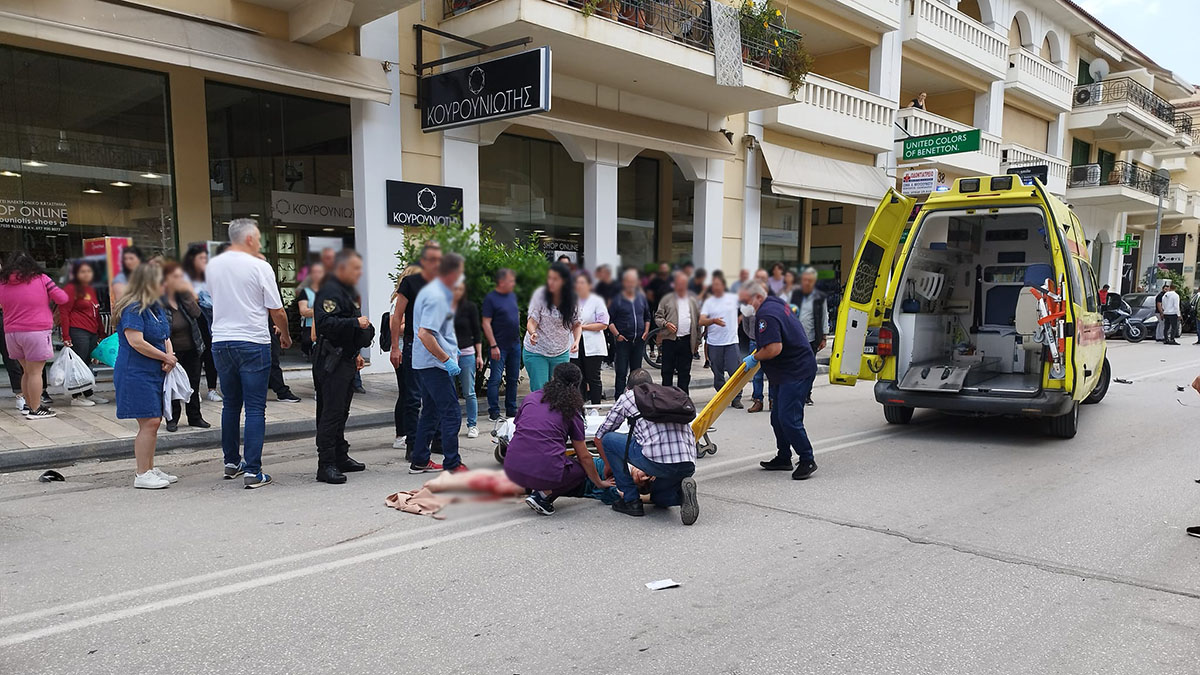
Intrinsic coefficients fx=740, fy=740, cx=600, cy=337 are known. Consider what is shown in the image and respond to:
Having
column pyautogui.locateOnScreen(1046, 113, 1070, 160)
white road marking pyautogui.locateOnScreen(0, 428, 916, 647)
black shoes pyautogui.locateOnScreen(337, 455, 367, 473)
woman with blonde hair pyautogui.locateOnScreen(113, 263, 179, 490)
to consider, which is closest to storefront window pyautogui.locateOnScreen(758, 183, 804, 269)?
white road marking pyautogui.locateOnScreen(0, 428, 916, 647)

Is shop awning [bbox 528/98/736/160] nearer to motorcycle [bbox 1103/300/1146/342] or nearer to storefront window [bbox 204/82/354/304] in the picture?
storefront window [bbox 204/82/354/304]

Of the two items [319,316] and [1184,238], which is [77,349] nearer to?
[319,316]

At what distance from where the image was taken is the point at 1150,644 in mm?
3459

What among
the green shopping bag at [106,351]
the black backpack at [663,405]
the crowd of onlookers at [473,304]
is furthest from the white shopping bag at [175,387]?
the black backpack at [663,405]

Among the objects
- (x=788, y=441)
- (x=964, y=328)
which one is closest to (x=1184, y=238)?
(x=964, y=328)

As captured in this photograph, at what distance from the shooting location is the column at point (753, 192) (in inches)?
65.5

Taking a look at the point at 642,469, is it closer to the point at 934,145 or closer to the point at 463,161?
the point at 463,161

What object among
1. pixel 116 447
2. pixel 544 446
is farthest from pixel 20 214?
pixel 544 446

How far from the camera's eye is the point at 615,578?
4199 mm

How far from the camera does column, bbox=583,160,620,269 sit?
1.35 m

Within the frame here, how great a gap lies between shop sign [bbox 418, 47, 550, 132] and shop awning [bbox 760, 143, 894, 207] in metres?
1.44

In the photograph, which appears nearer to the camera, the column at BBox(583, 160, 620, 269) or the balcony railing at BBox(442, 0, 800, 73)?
the column at BBox(583, 160, 620, 269)

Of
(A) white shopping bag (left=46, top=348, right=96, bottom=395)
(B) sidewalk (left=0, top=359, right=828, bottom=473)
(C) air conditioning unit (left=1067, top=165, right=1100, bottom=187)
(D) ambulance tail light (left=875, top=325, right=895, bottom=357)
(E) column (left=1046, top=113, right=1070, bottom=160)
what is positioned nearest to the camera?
(B) sidewalk (left=0, top=359, right=828, bottom=473)

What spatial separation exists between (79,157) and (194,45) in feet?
6.06
